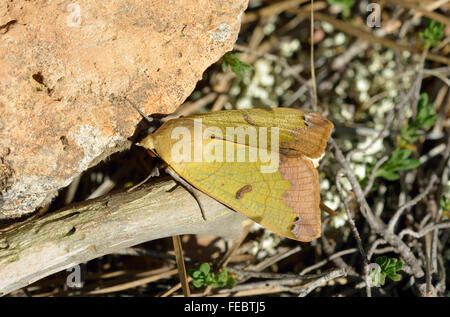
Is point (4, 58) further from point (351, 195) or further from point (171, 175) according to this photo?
point (351, 195)

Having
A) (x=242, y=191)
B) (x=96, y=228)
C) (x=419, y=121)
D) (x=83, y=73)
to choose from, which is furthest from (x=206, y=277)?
(x=419, y=121)

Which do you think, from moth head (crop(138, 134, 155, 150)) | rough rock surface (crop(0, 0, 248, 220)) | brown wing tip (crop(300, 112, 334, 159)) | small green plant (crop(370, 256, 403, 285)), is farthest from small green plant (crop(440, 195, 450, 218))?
moth head (crop(138, 134, 155, 150))

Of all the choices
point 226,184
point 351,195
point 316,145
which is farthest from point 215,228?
point 351,195

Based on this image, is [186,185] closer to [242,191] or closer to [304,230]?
[242,191]

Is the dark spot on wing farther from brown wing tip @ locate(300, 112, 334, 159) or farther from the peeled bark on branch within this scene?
brown wing tip @ locate(300, 112, 334, 159)

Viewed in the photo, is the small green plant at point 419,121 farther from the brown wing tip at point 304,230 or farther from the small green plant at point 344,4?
the brown wing tip at point 304,230

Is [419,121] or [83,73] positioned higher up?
[83,73]

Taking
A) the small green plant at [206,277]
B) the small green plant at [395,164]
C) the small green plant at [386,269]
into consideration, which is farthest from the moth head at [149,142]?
the small green plant at [395,164]
